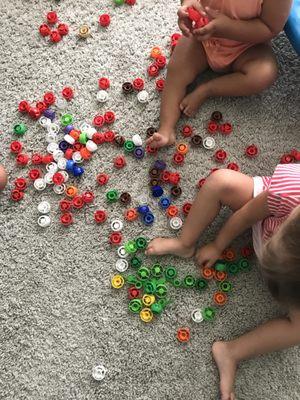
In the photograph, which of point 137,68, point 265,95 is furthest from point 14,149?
point 265,95

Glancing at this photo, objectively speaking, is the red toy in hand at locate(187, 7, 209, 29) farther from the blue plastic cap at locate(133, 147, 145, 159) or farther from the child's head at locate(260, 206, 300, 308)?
the child's head at locate(260, 206, 300, 308)

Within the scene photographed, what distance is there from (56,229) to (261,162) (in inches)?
17.5

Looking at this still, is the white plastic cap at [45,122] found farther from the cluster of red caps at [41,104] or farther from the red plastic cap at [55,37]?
the red plastic cap at [55,37]

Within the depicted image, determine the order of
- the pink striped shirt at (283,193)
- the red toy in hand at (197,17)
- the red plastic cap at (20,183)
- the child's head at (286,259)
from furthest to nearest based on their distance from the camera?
the red plastic cap at (20,183) < the red toy in hand at (197,17) < the pink striped shirt at (283,193) < the child's head at (286,259)

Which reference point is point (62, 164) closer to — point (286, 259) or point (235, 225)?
point (235, 225)

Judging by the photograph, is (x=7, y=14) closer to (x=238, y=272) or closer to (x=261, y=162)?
(x=261, y=162)

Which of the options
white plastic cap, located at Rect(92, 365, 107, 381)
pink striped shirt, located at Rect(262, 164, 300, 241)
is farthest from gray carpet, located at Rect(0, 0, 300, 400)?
pink striped shirt, located at Rect(262, 164, 300, 241)

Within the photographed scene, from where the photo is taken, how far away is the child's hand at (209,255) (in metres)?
1.05

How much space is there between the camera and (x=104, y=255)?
3.54 feet

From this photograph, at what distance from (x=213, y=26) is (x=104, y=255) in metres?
0.48

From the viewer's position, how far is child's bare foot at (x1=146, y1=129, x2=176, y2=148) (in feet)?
3.59

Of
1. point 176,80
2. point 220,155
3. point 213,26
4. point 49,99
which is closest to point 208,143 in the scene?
point 220,155

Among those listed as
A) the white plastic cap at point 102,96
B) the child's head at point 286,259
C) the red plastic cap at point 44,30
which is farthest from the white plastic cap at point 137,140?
the child's head at point 286,259

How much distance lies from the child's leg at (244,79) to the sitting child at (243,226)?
0.19 m
